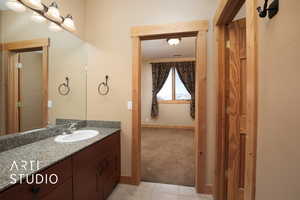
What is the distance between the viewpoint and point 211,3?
1.84 meters

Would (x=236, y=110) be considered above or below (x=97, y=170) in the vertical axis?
above

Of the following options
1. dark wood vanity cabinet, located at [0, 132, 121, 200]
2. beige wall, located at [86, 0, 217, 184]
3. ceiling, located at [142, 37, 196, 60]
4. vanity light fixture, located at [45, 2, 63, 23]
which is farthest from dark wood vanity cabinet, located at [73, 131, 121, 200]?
ceiling, located at [142, 37, 196, 60]

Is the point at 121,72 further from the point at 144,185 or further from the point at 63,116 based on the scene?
the point at 144,185

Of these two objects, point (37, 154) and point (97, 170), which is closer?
point (37, 154)

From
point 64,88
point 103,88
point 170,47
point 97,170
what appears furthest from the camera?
point 170,47

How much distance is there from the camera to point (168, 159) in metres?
2.88

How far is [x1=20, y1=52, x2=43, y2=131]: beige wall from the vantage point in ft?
4.57

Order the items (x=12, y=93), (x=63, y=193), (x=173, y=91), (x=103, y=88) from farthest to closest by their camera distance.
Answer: (x=173, y=91) < (x=103, y=88) < (x=12, y=93) < (x=63, y=193)

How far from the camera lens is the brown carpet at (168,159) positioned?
224 centimetres

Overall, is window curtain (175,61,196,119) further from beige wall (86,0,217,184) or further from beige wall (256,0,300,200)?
beige wall (256,0,300,200)

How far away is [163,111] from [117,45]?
3.80 m

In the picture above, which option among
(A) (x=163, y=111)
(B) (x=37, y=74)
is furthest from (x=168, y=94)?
(B) (x=37, y=74)


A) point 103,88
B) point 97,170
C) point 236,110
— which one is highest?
point 103,88

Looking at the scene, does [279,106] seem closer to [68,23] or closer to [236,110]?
[236,110]
